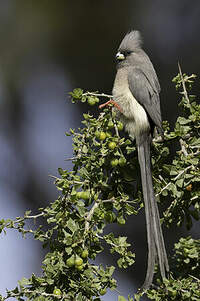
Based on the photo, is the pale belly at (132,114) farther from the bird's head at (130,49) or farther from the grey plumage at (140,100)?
the bird's head at (130,49)

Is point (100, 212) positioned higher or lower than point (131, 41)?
lower

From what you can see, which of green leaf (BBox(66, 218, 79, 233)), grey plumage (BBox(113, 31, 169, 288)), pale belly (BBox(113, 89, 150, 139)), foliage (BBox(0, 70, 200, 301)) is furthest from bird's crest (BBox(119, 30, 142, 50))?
green leaf (BBox(66, 218, 79, 233))

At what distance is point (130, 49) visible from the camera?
6.82 ft

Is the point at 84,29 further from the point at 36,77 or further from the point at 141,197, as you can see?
the point at 141,197

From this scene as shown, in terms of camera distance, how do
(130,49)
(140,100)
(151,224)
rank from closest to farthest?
1. (151,224)
2. (140,100)
3. (130,49)

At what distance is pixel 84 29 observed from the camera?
2.87 metres

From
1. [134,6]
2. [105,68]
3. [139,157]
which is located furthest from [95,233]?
[134,6]

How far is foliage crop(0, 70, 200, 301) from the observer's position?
1.19 meters

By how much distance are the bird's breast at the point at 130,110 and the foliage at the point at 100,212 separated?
34 centimetres

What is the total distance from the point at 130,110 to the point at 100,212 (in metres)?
0.73

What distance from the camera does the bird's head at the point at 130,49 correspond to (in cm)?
207

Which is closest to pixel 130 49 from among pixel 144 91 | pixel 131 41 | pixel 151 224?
pixel 131 41

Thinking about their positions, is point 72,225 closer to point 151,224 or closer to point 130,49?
point 151,224

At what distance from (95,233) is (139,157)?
360mm
